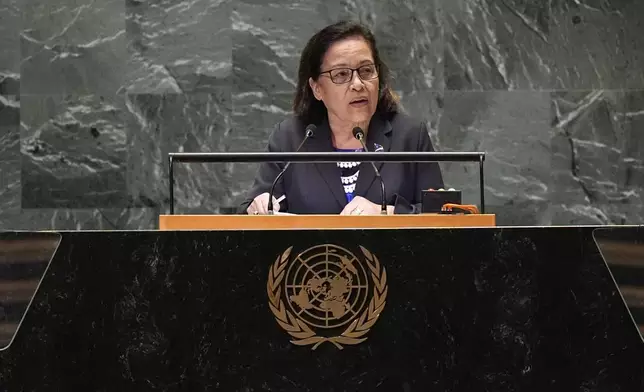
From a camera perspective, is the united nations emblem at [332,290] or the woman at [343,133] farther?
the woman at [343,133]

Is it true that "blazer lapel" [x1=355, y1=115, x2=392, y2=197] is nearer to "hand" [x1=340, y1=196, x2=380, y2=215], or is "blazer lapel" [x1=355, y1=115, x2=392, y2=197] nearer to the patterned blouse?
the patterned blouse

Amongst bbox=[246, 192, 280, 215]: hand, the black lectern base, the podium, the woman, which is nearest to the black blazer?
the woman

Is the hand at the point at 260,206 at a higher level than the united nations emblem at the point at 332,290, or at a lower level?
higher

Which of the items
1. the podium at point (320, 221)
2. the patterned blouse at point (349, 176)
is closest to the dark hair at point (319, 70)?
the patterned blouse at point (349, 176)

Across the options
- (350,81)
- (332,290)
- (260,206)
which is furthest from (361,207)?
(332,290)

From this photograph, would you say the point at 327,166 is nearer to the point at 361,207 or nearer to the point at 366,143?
the point at 366,143

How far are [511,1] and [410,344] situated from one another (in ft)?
10.6

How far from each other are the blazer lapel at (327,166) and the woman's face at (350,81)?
8 centimetres

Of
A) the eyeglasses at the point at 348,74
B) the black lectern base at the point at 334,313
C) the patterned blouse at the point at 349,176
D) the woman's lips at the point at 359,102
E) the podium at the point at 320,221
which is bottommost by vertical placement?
the black lectern base at the point at 334,313

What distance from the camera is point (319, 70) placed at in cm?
341

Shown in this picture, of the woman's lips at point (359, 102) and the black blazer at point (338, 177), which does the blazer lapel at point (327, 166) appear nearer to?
the black blazer at point (338, 177)

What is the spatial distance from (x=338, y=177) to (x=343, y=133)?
0.23m

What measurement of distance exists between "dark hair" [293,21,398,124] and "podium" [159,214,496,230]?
131cm

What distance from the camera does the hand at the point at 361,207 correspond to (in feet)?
9.50
